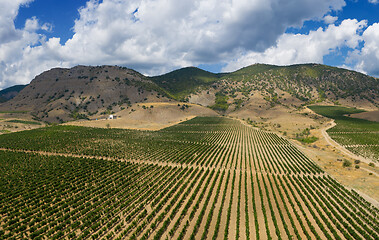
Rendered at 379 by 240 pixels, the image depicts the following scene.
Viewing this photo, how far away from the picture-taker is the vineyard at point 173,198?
3066 cm

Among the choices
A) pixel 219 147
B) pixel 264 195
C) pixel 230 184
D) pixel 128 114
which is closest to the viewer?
pixel 264 195

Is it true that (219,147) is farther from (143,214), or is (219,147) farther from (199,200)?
(143,214)

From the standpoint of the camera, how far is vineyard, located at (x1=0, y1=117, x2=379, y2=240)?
101 feet

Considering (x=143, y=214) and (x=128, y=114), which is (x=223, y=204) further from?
(x=128, y=114)

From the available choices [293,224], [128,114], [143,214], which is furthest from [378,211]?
[128,114]

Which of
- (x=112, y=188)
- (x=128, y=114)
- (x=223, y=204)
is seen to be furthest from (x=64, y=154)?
(x=128, y=114)

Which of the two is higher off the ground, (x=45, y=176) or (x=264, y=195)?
(x=45, y=176)

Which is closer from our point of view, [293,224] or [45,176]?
[293,224]

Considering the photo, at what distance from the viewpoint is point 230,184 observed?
4825cm

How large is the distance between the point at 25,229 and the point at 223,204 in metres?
32.9

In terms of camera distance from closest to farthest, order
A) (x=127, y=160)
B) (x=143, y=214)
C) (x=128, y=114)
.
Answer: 1. (x=143, y=214)
2. (x=127, y=160)
3. (x=128, y=114)

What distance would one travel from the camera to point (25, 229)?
1202 inches

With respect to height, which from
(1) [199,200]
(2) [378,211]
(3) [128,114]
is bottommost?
(2) [378,211]

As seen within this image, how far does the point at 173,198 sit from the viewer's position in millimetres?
39562
